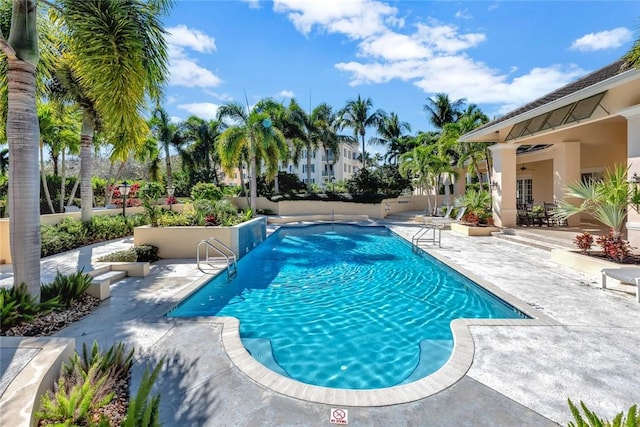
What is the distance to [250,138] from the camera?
63.5 feet

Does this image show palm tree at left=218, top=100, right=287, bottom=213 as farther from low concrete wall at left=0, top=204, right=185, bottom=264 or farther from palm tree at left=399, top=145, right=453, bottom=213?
palm tree at left=399, top=145, right=453, bottom=213

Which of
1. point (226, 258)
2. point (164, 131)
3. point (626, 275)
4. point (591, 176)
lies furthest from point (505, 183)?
point (164, 131)

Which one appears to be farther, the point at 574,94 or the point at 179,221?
the point at 179,221

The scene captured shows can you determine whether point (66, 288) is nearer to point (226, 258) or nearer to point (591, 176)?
point (226, 258)

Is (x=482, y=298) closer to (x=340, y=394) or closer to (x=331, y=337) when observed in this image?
(x=331, y=337)

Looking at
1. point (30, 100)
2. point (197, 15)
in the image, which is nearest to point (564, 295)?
point (30, 100)

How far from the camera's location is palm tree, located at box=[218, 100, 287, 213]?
1861 cm

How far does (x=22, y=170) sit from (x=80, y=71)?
87.9 inches

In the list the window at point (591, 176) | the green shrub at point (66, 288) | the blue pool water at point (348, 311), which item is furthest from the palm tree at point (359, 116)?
the green shrub at point (66, 288)

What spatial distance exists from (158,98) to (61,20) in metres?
2.04

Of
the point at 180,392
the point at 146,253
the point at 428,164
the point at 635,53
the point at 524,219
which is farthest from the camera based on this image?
the point at 428,164

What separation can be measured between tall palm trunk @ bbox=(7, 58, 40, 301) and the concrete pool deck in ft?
4.21

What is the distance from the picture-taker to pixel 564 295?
6270 millimetres

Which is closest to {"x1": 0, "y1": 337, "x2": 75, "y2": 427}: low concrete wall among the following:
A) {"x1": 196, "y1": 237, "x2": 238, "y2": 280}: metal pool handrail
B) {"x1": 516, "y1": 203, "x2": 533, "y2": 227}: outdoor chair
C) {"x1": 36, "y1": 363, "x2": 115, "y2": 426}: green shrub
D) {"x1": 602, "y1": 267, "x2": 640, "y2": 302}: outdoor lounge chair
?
{"x1": 36, "y1": 363, "x2": 115, "y2": 426}: green shrub
